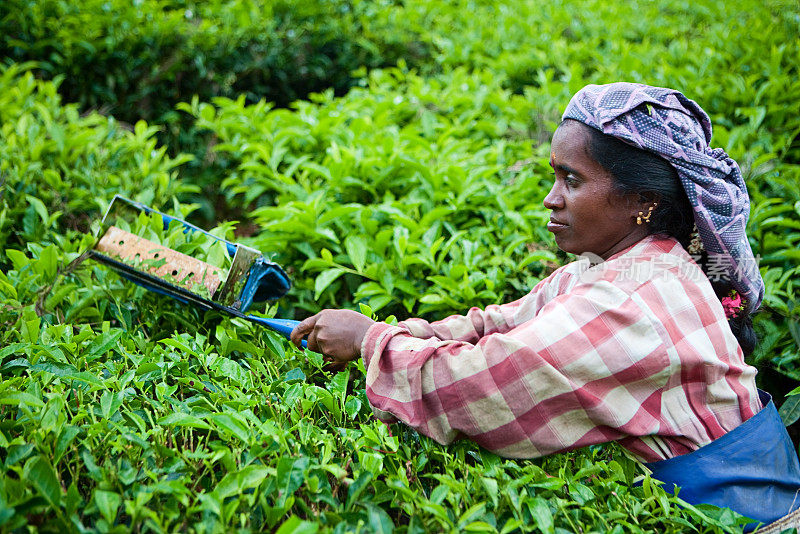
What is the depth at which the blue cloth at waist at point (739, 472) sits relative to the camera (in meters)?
1.62

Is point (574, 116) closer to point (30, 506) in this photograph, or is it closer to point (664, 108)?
point (664, 108)

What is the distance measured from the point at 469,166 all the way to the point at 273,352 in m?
1.53

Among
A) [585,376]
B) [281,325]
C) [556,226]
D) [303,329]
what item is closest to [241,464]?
[303,329]

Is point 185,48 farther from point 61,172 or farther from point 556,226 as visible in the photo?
point 556,226

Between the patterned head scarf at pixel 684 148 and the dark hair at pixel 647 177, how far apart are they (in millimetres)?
39

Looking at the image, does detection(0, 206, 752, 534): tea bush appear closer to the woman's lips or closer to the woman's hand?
the woman's hand

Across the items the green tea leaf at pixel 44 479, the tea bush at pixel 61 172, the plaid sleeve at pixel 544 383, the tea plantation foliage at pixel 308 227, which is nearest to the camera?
the green tea leaf at pixel 44 479

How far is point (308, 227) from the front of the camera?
8.59ft

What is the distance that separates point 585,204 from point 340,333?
→ 30.2 inches

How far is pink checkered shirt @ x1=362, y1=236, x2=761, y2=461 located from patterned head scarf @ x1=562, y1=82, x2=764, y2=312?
0.16 metres

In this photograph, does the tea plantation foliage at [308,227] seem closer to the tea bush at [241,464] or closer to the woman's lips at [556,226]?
the tea bush at [241,464]

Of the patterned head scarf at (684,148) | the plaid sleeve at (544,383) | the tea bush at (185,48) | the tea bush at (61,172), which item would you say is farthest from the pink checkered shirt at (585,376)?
the tea bush at (185,48)

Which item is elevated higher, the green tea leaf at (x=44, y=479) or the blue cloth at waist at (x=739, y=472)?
the green tea leaf at (x=44, y=479)

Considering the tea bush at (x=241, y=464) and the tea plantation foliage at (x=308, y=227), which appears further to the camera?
the tea plantation foliage at (x=308, y=227)
